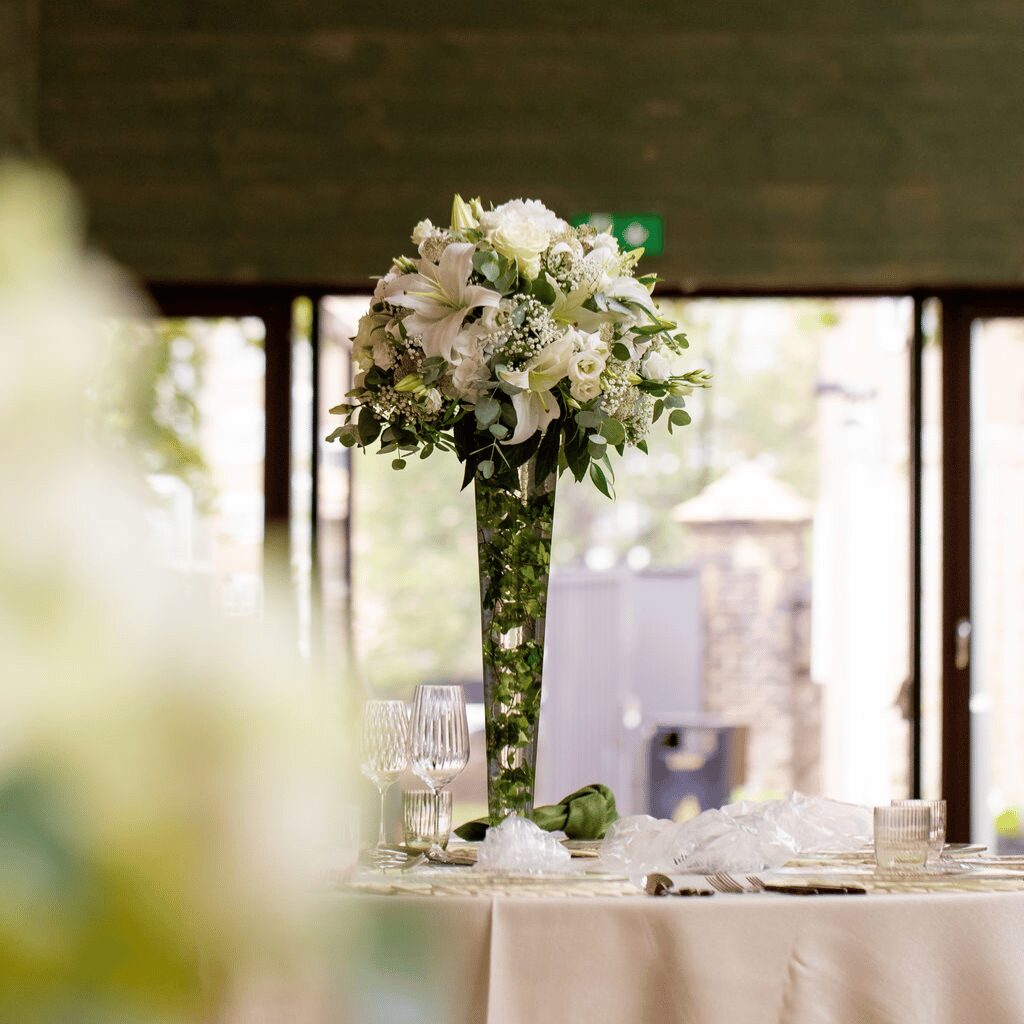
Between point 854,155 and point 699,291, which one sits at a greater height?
point 854,155

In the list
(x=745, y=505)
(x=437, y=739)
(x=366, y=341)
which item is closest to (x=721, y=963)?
(x=437, y=739)

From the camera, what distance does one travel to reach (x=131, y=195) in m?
4.38

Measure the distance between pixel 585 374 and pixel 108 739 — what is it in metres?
1.56

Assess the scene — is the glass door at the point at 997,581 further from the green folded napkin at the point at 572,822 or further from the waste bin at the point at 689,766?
the waste bin at the point at 689,766

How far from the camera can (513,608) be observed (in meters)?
1.86

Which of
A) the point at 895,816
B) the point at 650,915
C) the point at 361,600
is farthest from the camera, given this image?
the point at 361,600

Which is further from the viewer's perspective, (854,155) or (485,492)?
(854,155)

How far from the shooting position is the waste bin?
24.1ft

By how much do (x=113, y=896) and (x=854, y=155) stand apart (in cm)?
439

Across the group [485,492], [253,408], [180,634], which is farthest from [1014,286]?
[180,634]

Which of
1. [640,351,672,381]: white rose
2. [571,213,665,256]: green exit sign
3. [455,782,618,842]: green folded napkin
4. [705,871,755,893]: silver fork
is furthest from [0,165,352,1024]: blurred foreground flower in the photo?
[571,213,665,256]: green exit sign

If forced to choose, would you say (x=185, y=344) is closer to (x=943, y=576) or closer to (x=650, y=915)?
(x=943, y=576)

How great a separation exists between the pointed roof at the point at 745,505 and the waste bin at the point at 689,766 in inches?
107

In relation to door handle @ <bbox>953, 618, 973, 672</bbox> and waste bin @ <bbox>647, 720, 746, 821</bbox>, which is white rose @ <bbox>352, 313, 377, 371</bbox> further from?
waste bin @ <bbox>647, 720, 746, 821</bbox>
